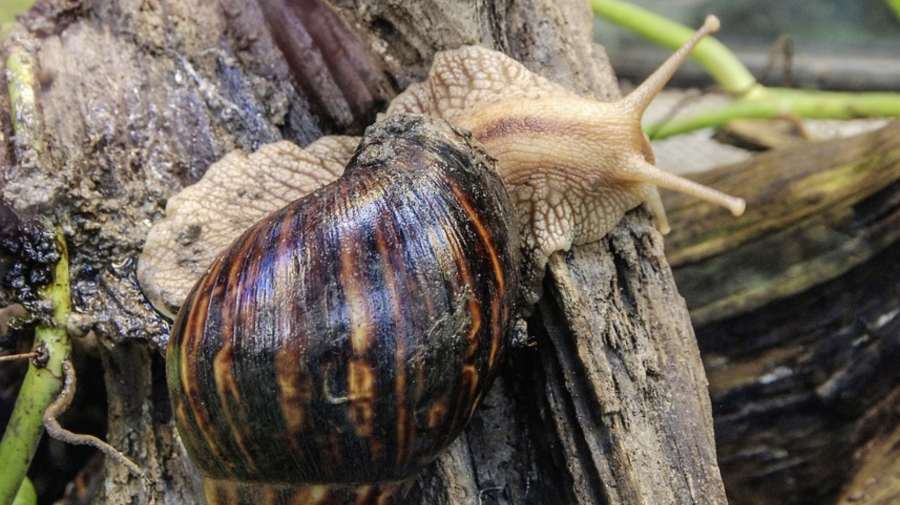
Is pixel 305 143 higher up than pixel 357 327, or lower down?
higher up

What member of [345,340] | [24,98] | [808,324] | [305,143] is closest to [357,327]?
[345,340]

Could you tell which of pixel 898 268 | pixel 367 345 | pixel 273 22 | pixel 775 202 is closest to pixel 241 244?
pixel 367 345

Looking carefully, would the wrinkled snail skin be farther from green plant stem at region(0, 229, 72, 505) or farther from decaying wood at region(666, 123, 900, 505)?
green plant stem at region(0, 229, 72, 505)

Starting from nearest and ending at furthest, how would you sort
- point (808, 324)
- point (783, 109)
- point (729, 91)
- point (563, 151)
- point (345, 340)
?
point (345, 340) → point (563, 151) → point (808, 324) → point (783, 109) → point (729, 91)

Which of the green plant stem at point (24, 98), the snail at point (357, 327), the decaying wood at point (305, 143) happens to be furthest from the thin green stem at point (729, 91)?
the green plant stem at point (24, 98)

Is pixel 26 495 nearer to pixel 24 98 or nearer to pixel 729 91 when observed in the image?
pixel 24 98

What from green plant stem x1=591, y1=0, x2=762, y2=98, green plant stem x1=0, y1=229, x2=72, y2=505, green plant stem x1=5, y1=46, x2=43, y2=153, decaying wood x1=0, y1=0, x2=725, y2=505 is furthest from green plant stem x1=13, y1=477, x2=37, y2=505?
green plant stem x1=591, y1=0, x2=762, y2=98

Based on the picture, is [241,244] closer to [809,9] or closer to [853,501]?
[853,501]
